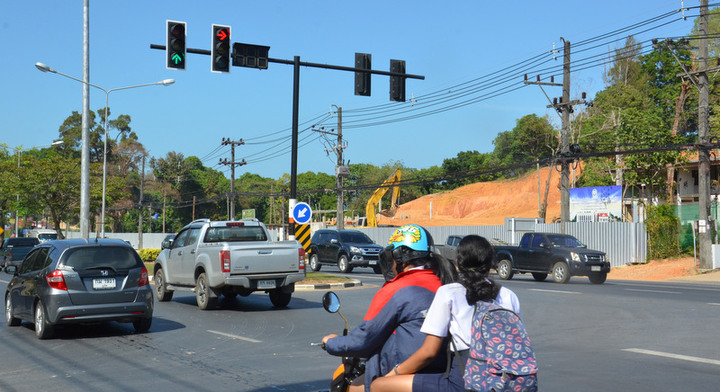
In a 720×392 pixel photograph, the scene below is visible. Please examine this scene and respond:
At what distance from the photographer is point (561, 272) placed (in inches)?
966

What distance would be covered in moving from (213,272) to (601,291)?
11.1m

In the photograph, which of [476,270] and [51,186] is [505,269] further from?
[51,186]

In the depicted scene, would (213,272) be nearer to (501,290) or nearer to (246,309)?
(246,309)

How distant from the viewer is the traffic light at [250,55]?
728 inches

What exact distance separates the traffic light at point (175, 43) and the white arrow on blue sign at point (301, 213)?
642 centimetres

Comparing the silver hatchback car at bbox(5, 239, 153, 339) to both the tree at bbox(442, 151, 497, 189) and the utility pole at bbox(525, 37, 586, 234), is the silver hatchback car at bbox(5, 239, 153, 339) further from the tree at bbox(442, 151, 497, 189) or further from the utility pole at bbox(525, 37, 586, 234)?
the tree at bbox(442, 151, 497, 189)

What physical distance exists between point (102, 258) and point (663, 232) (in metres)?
30.5

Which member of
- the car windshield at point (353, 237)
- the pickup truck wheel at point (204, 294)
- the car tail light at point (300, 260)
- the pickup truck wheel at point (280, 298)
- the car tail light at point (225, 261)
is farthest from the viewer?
the car windshield at point (353, 237)

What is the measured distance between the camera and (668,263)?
34312mm

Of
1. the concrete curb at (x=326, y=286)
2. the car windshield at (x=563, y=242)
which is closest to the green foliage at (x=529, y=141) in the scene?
the car windshield at (x=563, y=242)

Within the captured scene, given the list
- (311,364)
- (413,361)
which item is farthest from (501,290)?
(311,364)

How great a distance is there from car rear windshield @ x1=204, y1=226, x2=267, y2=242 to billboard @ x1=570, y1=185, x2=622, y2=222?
27.6 m

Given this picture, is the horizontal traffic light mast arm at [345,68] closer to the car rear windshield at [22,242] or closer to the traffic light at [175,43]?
the traffic light at [175,43]

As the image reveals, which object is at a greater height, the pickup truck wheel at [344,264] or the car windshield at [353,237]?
the car windshield at [353,237]
